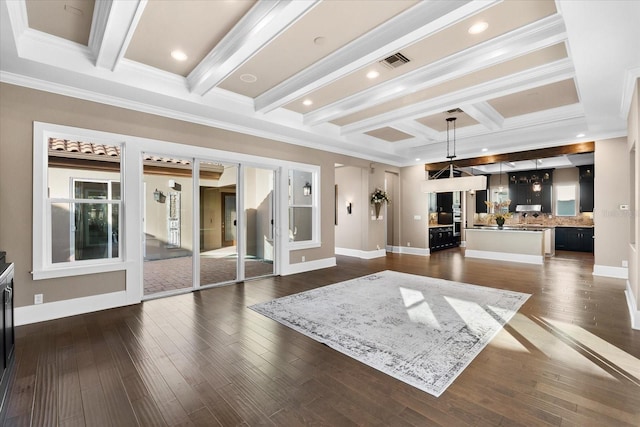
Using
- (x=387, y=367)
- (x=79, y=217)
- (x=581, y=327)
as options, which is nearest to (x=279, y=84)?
(x=79, y=217)

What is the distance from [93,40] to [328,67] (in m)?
2.60

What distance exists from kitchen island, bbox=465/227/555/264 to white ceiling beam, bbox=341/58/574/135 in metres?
4.86

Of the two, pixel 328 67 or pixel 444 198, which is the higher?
pixel 328 67

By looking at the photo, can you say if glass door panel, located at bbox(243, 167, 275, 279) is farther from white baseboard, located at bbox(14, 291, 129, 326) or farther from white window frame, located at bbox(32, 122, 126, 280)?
white window frame, located at bbox(32, 122, 126, 280)

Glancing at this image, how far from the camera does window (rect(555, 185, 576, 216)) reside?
10258 mm

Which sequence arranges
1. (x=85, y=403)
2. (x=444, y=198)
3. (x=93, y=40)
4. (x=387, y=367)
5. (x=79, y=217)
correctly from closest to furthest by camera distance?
(x=85, y=403), (x=387, y=367), (x=93, y=40), (x=79, y=217), (x=444, y=198)

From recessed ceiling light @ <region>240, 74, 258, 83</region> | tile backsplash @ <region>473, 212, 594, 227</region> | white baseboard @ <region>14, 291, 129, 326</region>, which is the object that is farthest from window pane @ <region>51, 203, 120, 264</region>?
tile backsplash @ <region>473, 212, 594, 227</region>

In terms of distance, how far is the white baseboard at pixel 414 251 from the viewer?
9141 mm

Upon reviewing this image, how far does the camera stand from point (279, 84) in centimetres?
439

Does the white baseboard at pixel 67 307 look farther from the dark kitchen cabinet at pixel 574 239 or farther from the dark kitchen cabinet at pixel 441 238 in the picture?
the dark kitchen cabinet at pixel 574 239

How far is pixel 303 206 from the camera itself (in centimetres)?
668

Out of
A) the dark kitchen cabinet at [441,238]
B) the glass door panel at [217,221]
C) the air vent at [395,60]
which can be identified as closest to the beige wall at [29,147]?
the glass door panel at [217,221]

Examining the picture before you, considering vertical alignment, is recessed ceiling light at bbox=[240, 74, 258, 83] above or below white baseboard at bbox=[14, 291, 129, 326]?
above

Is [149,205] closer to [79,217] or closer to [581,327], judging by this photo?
[79,217]
